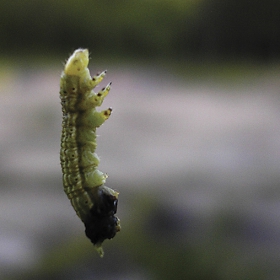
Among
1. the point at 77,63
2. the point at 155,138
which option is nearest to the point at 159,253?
the point at 155,138

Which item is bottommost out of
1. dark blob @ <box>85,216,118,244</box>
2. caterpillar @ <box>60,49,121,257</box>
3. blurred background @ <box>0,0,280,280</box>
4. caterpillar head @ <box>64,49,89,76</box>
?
dark blob @ <box>85,216,118,244</box>

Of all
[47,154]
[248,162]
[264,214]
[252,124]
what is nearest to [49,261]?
[47,154]

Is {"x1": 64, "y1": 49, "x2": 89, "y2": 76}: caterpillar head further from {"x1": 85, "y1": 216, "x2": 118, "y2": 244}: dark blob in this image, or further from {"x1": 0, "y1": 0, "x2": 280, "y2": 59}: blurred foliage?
{"x1": 0, "y1": 0, "x2": 280, "y2": 59}: blurred foliage

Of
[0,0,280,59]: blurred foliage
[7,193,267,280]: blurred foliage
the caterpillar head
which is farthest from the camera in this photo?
[0,0,280,59]: blurred foliage

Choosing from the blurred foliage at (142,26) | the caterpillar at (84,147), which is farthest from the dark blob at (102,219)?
the blurred foliage at (142,26)

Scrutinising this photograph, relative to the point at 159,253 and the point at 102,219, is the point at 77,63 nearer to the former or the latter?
the point at 102,219

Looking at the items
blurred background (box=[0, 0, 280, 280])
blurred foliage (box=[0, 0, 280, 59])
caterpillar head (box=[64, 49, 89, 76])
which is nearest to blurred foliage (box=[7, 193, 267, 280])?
blurred background (box=[0, 0, 280, 280])

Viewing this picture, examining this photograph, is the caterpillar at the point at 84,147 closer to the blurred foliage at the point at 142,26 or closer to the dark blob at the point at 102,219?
the dark blob at the point at 102,219
